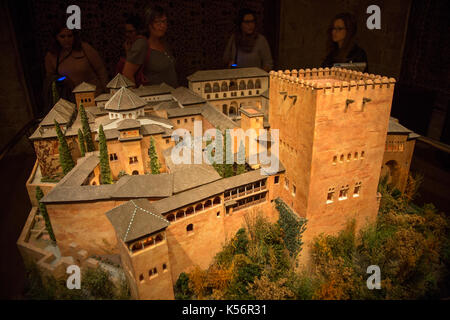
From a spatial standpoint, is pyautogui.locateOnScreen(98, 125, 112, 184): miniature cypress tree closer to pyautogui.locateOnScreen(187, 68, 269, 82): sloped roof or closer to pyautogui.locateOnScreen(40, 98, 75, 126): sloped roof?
pyautogui.locateOnScreen(40, 98, 75, 126): sloped roof

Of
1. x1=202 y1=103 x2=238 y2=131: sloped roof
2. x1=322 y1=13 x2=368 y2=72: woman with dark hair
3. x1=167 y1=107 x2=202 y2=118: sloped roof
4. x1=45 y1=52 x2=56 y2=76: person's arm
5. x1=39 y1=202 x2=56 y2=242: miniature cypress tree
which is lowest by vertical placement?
x1=39 y1=202 x2=56 y2=242: miniature cypress tree

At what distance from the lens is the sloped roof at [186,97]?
24203mm

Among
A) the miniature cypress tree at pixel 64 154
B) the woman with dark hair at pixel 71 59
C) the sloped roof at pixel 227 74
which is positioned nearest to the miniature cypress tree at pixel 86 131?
the miniature cypress tree at pixel 64 154

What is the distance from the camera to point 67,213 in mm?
15836

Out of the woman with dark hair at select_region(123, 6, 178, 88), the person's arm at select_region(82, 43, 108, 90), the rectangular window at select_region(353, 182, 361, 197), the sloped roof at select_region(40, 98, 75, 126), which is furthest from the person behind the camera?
the person's arm at select_region(82, 43, 108, 90)

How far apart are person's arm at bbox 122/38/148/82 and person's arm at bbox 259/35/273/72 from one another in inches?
336

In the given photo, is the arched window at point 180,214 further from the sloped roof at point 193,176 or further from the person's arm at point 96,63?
Result: the person's arm at point 96,63

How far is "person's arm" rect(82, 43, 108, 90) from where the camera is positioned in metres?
22.5

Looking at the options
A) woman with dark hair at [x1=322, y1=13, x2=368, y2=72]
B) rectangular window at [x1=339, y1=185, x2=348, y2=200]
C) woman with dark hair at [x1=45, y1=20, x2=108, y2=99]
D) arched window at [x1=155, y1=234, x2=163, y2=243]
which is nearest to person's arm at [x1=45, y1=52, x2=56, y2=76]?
woman with dark hair at [x1=45, y1=20, x2=108, y2=99]

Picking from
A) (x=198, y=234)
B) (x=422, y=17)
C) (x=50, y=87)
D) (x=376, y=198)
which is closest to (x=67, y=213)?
(x=198, y=234)

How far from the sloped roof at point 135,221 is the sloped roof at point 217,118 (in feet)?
28.7

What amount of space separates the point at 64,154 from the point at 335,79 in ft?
51.3

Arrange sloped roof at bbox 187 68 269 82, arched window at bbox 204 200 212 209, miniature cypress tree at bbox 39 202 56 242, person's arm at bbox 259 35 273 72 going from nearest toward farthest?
arched window at bbox 204 200 212 209
miniature cypress tree at bbox 39 202 56 242
person's arm at bbox 259 35 273 72
sloped roof at bbox 187 68 269 82
